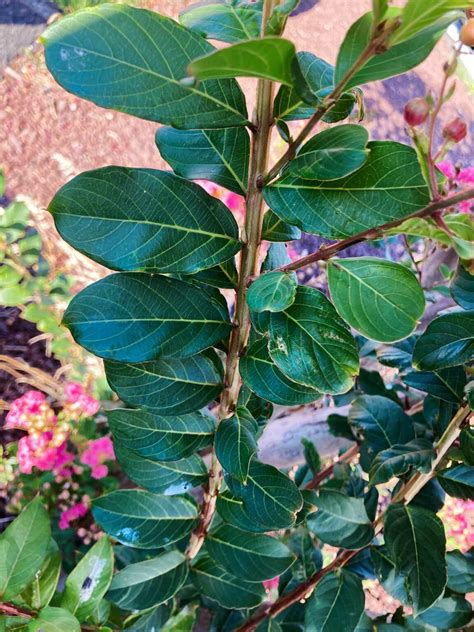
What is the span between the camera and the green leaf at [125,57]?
14.9 inches

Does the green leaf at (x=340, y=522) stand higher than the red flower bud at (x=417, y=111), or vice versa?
the red flower bud at (x=417, y=111)

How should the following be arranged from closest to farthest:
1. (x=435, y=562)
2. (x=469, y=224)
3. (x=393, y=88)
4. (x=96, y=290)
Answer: (x=469, y=224)
(x=96, y=290)
(x=435, y=562)
(x=393, y=88)

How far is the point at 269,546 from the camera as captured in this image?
79 centimetres

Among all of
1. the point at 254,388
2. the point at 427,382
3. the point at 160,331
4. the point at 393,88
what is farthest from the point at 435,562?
the point at 393,88

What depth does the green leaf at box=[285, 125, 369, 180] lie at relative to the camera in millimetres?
410

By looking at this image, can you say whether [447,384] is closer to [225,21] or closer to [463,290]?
[463,290]

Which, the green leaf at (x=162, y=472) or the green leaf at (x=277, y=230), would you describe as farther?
the green leaf at (x=162, y=472)

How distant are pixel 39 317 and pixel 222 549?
3.82 ft

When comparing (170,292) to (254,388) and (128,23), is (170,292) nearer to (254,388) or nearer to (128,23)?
(254,388)

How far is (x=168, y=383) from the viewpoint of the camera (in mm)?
589

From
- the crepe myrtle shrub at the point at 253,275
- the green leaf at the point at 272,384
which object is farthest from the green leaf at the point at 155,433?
the green leaf at the point at 272,384

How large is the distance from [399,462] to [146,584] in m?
0.43

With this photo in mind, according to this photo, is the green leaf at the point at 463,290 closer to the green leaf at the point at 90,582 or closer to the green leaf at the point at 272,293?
the green leaf at the point at 272,293

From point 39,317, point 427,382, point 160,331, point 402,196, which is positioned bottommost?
point 39,317
